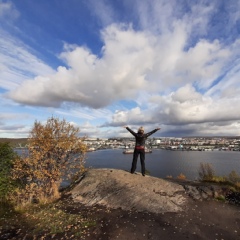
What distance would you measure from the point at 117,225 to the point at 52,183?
20.1 feet

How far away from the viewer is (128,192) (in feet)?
43.5

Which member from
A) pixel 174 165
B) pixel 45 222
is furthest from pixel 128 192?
pixel 174 165

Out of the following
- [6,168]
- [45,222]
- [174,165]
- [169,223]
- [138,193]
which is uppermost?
[6,168]

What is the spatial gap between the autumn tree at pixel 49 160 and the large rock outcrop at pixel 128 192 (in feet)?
4.38

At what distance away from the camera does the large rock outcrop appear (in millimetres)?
12258

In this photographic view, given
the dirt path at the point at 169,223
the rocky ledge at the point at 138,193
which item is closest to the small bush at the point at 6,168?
the rocky ledge at the point at 138,193

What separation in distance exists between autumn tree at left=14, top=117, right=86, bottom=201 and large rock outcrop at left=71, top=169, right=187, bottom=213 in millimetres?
1335

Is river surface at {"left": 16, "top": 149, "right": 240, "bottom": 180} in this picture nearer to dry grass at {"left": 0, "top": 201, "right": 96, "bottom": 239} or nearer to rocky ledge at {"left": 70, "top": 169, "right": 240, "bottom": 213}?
rocky ledge at {"left": 70, "top": 169, "right": 240, "bottom": 213}

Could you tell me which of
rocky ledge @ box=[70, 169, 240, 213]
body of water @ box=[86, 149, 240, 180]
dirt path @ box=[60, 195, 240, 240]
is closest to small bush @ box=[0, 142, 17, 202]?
rocky ledge @ box=[70, 169, 240, 213]

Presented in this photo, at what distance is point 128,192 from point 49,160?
541 cm

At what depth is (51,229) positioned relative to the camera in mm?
10070

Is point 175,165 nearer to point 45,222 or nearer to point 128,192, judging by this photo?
point 128,192

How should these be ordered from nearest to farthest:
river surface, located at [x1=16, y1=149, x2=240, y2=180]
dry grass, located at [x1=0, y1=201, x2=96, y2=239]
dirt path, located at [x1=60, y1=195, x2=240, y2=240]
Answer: dirt path, located at [x1=60, y1=195, x2=240, y2=240]
dry grass, located at [x1=0, y1=201, x2=96, y2=239]
river surface, located at [x1=16, y1=149, x2=240, y2=180]

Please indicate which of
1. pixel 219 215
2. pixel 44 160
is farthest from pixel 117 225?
pixel 44 160
